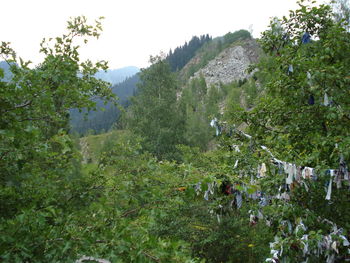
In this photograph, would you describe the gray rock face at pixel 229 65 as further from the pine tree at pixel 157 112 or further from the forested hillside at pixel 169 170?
the forested hillside at pixel 169 170

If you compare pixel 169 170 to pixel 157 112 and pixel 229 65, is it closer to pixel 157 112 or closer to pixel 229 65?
pixel 157 112

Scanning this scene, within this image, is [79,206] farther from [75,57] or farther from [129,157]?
[75,57]

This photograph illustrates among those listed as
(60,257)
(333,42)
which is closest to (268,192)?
(333,42)

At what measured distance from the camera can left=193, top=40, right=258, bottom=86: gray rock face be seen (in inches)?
6260

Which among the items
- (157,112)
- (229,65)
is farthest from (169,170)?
A: (229,65)

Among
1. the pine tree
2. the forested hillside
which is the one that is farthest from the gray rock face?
the forested hillside

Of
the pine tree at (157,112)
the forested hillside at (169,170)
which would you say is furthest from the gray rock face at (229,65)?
the forested hillside at (169,170)

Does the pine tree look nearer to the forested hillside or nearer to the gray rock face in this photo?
the forested hillside

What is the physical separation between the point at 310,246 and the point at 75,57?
4.51 metres

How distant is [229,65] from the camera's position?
161m

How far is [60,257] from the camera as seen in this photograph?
7.93 feet

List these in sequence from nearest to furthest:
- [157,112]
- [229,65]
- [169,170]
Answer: [169,170] → [157,112] → [229,65]

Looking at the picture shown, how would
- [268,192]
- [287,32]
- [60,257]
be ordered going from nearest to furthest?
[60,257]
[268,192]
[287,32]

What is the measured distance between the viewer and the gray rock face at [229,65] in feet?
522
